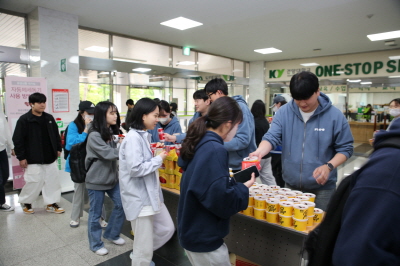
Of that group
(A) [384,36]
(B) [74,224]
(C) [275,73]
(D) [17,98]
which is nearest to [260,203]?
(B) [74,224]

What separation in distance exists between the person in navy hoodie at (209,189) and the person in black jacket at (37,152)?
3.34 metres

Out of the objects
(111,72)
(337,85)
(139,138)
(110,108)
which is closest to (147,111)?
(139,138)

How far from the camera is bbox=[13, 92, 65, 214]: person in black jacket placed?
156 inches

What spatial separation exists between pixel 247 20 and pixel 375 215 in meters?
5.88

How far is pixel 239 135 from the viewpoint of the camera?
2.66m

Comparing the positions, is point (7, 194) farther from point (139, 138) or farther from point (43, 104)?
point (139, 138)

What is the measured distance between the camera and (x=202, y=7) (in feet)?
16.7

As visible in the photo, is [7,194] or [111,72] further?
[111,72]

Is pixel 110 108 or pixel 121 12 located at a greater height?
pixel 121 12

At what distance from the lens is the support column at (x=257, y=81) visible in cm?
1148

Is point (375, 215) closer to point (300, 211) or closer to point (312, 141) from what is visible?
point (300, 211)

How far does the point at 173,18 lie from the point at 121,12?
1088 millimetres

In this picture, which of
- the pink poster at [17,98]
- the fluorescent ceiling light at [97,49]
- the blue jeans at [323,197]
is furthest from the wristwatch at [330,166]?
the fluorescent ceiling light at [97,49]

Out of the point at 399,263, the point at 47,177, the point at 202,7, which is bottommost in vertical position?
the point at 47,177
